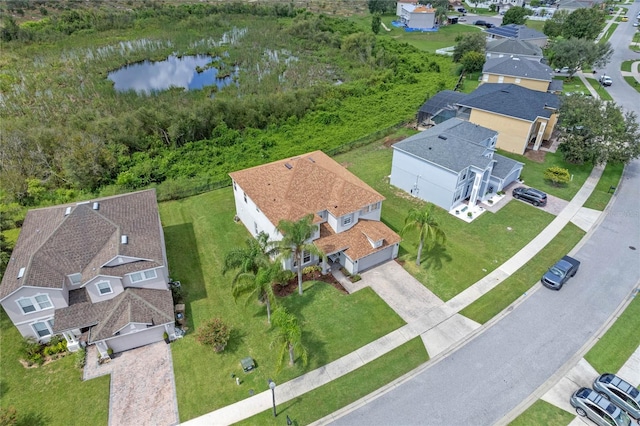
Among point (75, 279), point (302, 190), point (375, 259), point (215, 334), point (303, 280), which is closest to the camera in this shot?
point (215, 334)

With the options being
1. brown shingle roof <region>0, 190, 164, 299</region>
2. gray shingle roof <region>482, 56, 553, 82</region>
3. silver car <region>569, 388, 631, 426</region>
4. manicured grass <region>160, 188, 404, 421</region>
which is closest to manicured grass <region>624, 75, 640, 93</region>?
gray shingle roof <region>482, 56, 553, 82</region>

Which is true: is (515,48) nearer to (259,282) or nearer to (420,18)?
(420,18)

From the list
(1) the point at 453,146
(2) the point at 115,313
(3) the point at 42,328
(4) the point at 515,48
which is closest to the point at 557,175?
(1) the point at 453,146

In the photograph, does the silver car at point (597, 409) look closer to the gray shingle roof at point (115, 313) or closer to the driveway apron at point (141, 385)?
the driveway apron at point (141, 385)

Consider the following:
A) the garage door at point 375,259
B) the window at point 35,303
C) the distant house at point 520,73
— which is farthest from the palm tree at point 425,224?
the distant house at point 520,73

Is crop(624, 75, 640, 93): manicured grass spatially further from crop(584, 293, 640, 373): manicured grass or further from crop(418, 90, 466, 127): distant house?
crop(584, 293, 640, 373): manicured grass

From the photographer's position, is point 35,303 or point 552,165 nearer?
point 35,303
